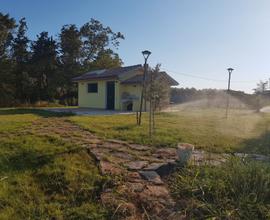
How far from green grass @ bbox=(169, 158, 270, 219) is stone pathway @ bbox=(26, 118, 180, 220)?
0.74 ft

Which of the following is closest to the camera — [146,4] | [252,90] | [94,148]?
[94,148]

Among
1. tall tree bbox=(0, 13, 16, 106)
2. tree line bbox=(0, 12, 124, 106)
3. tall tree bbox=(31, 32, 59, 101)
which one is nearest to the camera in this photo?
tall tree bbox=(0, 13, 16, 106)

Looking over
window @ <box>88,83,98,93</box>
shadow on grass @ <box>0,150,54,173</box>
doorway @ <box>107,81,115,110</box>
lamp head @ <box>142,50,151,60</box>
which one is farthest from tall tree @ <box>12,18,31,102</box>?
shadow on grass @ <box>0,150,54,173</box>

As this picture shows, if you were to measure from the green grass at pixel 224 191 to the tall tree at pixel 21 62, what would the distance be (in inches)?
959

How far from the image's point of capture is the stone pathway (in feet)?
10.2

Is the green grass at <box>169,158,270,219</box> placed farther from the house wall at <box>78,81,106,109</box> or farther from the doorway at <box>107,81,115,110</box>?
the house wall at <box>78,81,106,109</box>

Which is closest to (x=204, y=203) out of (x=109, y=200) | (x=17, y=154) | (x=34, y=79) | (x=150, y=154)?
(x=109, y=200)

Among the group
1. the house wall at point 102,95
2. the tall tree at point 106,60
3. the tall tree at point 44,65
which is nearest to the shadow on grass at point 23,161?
the house wall at point 102,95

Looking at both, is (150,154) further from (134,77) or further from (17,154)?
(134,77)

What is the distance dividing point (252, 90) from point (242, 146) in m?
20.1

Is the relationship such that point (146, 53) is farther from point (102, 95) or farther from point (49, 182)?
point (102, 95)

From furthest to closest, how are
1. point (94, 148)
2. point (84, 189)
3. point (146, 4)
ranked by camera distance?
point (146, 4) → point (94, 148) → point (84, 189)

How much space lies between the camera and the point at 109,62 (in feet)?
106

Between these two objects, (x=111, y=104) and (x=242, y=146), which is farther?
(x=111, y=104)
